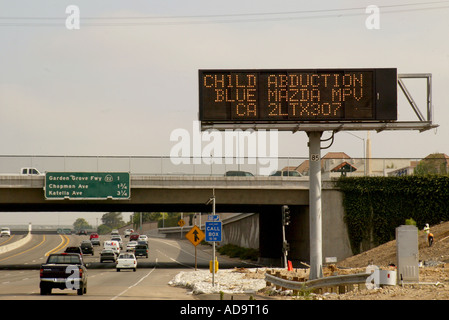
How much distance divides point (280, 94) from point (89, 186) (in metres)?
30.6

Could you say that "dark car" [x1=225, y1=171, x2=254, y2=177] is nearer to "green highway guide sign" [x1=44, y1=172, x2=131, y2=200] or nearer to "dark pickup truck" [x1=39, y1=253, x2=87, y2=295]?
"green highway guide sign" [x1=44, y1=172, x2=131, y2=200]

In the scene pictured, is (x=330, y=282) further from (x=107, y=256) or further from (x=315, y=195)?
(x=107, y=256)

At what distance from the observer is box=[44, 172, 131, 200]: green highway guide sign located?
56.2 metres

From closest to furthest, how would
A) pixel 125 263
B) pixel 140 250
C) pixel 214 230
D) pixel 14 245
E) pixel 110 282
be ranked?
pixel 214 230, pixel 110 282, pixel 125 263, pixel 140 250, pixel 14 245

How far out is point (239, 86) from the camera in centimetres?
2919

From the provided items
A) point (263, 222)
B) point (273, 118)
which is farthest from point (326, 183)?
point (273, 118)

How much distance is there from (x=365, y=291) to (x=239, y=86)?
9.68m

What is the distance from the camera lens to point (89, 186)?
5669 centimetres

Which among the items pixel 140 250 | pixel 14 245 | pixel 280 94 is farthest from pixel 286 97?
pixel 14 245

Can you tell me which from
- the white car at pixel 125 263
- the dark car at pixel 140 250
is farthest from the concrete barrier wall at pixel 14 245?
the white car at pixel 125 263

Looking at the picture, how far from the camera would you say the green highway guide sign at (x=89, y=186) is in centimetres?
5625

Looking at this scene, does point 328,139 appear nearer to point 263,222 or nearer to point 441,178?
point 441,178

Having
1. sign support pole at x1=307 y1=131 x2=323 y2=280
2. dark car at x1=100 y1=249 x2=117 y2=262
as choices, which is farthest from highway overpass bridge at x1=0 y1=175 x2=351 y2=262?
sign support pole at x1=307 y1=131 x2=323 y2=280

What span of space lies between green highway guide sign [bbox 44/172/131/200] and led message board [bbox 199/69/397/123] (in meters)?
28.5
